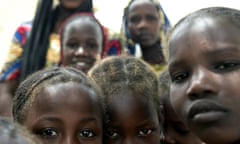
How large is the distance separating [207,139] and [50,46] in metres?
2.18

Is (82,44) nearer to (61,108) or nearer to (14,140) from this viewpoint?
(61,108)

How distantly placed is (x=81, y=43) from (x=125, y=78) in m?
1.02

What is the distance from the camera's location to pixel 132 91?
241cm

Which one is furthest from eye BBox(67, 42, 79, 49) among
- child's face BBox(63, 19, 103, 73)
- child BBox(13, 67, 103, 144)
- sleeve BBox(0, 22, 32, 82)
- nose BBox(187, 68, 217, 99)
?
nose BBox(187, 68, 217, 99)

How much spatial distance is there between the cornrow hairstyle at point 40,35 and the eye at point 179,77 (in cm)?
187

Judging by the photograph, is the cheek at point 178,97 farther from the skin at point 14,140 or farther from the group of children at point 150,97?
the skin at point 14,140

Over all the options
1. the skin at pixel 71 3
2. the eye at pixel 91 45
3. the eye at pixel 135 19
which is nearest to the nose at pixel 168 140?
the eye at pixel 91 45

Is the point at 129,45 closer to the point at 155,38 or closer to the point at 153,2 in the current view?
the point at 155,38

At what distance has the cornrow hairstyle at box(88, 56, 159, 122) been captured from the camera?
2430 millimetres

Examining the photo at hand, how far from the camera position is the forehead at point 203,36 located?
1792mm

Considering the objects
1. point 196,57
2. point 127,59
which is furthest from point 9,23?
point 196,57

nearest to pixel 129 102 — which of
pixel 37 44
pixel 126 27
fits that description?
pixel 37 44

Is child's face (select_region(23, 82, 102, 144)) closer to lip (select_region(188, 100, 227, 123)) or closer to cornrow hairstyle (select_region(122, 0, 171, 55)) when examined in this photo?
lip (select_region(188, 100, 227, 123))

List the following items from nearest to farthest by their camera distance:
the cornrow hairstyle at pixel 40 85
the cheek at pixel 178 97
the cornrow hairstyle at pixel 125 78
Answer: the cheek at pixel 178 97
the cornrow hairstyle at pixel 40 85
the cornrow hairstyle at pixel 125 78
